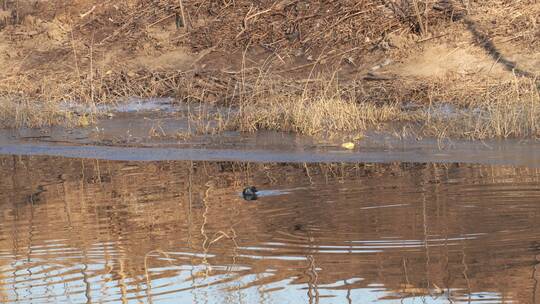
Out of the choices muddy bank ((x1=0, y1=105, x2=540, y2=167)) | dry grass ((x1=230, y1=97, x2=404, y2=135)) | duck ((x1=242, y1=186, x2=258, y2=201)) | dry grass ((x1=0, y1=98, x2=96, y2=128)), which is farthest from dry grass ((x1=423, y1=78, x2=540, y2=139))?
dry grass ((x1=0, y1=98, x2=96, y2=128))

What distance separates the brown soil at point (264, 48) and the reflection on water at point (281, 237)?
4.56m

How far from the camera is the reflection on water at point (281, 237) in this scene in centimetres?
693

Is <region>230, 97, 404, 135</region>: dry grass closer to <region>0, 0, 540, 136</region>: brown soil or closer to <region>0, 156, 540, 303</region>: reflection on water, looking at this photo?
<region>0, 0, 540, 136</region>: brown soil

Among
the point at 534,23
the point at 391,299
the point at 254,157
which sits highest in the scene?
the point at 534,23

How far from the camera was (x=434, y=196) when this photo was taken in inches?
391

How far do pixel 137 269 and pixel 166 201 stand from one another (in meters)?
2.88

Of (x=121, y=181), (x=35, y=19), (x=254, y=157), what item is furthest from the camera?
(x=35, y=19)

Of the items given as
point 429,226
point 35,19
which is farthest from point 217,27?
point 429,226

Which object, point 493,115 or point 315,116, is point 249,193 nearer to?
point 315,116

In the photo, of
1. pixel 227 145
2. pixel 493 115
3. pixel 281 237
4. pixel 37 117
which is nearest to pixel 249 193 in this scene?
pixel 281 237

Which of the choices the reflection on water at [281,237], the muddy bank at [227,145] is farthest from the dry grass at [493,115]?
the reflection on water at [281,237]

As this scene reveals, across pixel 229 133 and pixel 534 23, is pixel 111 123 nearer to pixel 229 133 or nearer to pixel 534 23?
pixel 229 133

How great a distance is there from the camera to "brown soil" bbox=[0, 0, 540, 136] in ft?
57.1

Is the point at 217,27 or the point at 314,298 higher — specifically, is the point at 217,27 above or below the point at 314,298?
above
